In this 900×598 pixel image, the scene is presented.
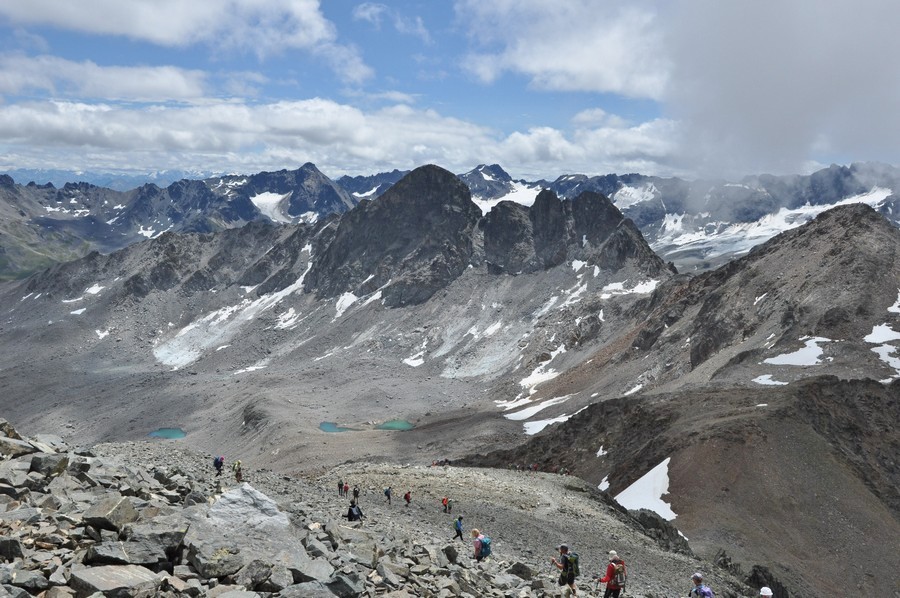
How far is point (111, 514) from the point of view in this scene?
16.8 metres

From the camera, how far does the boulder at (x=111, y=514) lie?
16797 millimetres

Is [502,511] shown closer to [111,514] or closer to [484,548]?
[484,548]

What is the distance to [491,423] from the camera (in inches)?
4660

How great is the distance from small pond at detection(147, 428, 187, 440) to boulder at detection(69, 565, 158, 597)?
15062cm

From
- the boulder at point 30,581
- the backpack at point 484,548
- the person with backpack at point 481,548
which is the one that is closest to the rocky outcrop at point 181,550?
the boulder at point 30,581

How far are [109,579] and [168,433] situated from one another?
158727 millimetres

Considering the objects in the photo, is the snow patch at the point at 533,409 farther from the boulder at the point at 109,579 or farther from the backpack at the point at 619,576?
the boulder at the point at 109,579

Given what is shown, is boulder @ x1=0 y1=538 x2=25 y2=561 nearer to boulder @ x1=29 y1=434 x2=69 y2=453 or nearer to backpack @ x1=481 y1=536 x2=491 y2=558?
boulder @ x1=29 y1=434 x2=69 y2=453

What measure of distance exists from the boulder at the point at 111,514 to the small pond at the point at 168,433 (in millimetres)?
147835

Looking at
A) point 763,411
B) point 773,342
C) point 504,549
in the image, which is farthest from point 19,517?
point 773,342

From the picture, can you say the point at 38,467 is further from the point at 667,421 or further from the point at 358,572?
the point at 667,421

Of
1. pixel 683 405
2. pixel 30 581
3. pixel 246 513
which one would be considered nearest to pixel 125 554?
pixel 30 581

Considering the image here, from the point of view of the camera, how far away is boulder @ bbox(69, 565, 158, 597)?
14.0 meters

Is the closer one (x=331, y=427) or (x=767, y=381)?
(x=767, y=381)
